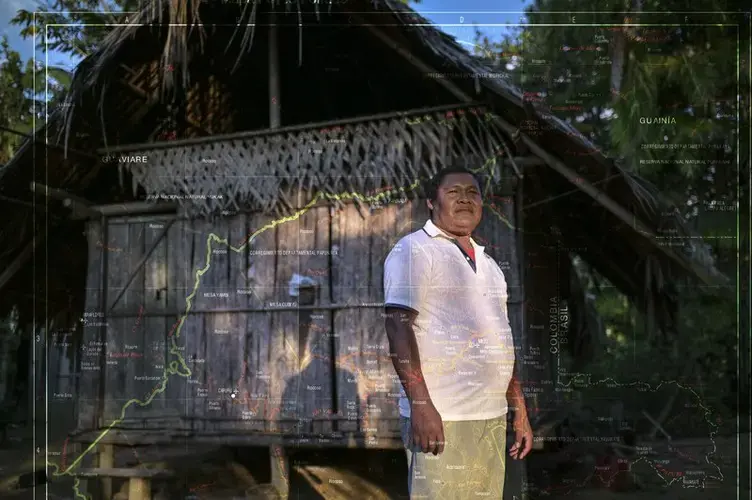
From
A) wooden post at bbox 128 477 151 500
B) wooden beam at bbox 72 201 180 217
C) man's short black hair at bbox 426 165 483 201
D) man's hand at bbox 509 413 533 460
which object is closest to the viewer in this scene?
man's hand at bbox 509 413 533 460

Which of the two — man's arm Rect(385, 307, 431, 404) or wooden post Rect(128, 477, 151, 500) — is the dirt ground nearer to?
wooden post Rect(128, 477, 151, 500)

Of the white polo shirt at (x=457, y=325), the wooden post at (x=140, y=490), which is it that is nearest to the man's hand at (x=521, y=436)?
the white polo shirt at (x=457, y=325)

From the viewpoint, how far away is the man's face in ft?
9.55

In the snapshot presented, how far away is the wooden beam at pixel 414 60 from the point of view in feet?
9.87

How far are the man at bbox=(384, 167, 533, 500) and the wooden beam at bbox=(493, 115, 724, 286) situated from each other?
456mm

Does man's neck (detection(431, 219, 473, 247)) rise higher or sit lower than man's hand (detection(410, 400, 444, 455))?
higher

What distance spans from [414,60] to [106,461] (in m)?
2.78

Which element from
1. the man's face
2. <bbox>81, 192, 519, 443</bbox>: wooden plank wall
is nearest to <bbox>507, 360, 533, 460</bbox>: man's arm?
<bbox>81, 192, 519, 443</bbox>: wooden plank wall

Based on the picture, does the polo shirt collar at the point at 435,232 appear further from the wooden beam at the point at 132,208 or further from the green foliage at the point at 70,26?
the green foliage at the point at 70,26

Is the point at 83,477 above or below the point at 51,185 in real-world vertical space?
below

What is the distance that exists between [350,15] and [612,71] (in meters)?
1.41

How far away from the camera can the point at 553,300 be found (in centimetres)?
296

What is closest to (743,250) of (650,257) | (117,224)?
(650,257)

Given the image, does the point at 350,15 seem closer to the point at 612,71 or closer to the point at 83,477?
the point at 612,71
